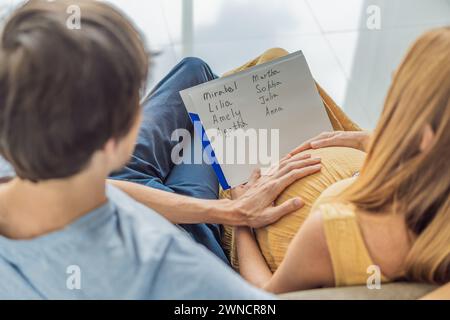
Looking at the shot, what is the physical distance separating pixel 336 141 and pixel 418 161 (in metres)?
0.49

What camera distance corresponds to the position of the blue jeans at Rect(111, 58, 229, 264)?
1417 millimetres

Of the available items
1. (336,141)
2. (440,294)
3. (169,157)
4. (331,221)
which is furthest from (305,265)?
(169,157)

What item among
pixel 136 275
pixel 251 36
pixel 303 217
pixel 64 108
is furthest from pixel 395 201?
pixel 251 36

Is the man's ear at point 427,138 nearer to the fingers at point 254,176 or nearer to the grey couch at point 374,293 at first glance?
the grey couch at point 374,293

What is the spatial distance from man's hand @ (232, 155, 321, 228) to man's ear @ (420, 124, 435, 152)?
38 cm

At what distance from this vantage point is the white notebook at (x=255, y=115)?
144cm

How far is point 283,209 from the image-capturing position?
1.25 metres

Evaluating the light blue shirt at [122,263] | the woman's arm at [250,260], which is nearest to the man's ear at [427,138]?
the light blue shirt at [122,263]

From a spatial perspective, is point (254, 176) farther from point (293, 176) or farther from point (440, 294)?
point (440, 294)

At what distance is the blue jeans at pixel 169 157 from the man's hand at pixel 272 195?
0.38 ft

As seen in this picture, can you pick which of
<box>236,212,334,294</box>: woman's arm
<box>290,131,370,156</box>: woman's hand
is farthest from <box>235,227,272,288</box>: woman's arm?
<box>290,131,370,156</box>: woman's hand

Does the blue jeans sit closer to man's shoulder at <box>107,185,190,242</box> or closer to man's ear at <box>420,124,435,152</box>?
man's shoulder at <box>107,185,190,242</box>

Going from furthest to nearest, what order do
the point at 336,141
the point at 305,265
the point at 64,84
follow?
1. the point at 336,141
2. the point at 305,265
3. the point at 64,84

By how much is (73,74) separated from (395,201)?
52cm
